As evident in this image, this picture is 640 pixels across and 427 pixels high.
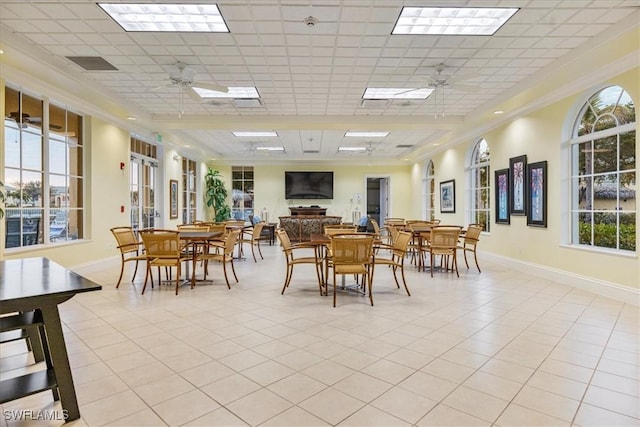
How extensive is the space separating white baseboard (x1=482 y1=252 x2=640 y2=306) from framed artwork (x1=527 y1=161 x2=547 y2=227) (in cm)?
76

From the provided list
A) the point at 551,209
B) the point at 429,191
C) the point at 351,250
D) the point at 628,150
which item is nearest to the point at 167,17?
the point at 351,250

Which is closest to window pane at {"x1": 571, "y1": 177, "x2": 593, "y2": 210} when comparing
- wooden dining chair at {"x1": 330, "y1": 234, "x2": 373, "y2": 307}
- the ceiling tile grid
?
the ceiling tile grid

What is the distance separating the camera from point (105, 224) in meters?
6.87

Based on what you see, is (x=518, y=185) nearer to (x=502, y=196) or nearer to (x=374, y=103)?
(x=502, y=196)

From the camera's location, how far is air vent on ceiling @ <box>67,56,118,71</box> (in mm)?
4805

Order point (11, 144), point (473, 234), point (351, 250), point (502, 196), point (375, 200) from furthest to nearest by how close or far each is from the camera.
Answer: point (375, 200)
point (502, 196)
point (473, 234)
point (11, 144)
point (351, 250)

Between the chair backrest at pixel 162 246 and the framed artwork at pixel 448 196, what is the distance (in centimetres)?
744

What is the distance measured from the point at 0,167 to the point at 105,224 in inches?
100.0

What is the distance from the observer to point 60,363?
76.7 inches

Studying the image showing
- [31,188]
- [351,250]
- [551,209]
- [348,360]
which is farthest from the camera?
[551,209]

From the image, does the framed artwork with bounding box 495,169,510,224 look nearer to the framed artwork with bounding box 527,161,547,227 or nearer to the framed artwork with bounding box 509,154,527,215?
the framed artwork with bounding box 509,154,527,215

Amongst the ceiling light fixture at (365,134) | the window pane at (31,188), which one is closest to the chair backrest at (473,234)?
the ceiling light fixture at (365,134)

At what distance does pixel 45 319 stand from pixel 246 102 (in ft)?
18.2

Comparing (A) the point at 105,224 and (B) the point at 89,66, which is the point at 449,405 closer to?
(B) the point at 89,66
